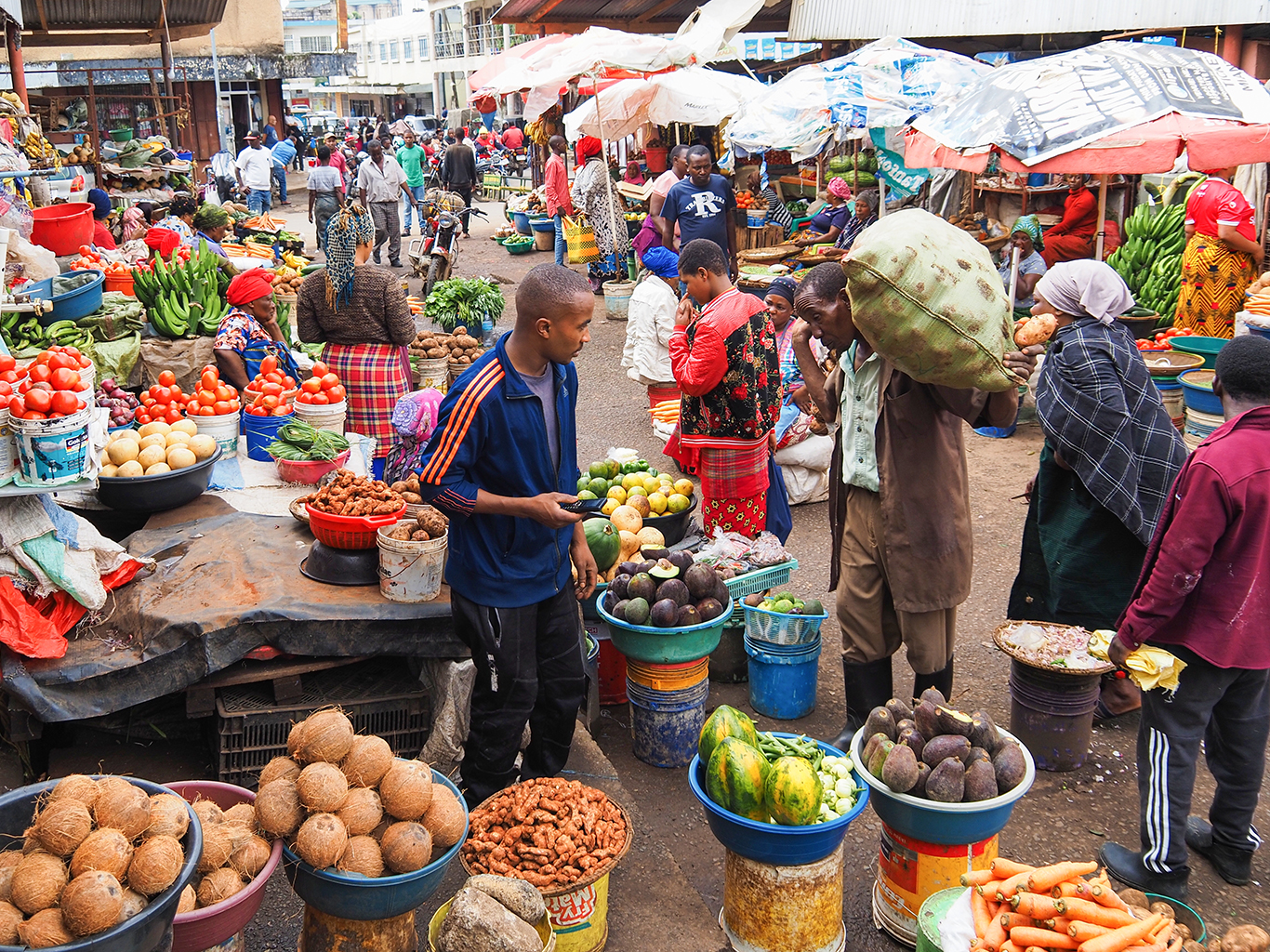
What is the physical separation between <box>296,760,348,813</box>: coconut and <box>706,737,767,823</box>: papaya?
114 cm

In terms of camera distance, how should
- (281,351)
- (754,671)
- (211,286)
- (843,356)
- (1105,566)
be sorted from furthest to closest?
(211,286)
(281,351)
(754,671)
(1105,566)
(843,356)

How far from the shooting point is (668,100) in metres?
13.1

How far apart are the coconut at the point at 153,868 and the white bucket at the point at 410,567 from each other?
1.76 m

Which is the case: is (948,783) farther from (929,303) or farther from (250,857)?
(250,857)

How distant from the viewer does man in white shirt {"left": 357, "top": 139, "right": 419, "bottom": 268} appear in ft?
50.3

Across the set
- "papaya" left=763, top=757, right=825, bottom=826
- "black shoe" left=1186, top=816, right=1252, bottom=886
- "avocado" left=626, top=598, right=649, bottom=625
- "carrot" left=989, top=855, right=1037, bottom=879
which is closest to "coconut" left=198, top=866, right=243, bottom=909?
"papaya" left=763, top=757, right=825, bottom=826

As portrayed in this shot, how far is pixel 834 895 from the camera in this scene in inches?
129

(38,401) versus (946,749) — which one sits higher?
(38,401)

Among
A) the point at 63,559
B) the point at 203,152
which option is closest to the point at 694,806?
the point at 63,559

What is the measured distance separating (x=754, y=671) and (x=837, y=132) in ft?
28.5

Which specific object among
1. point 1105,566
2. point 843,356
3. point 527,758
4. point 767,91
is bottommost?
point 527,758

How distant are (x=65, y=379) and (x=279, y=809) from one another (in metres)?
1.97

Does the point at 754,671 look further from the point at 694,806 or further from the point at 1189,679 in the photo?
the point at 1189,679

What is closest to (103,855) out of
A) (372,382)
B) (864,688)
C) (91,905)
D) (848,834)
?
(91,905)
